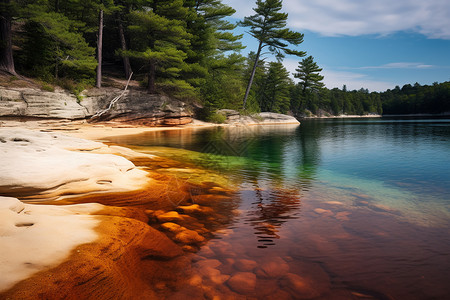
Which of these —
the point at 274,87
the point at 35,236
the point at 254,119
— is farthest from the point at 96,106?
the point at 274,87

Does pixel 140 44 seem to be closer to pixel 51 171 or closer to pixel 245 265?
pixel 51 171

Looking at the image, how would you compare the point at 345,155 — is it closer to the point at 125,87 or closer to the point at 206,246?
the point at 206,246

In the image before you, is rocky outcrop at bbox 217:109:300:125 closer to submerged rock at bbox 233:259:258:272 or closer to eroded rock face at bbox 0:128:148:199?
eroded rock face at bbox 0:128:148:199

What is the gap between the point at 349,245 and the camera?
299 cm

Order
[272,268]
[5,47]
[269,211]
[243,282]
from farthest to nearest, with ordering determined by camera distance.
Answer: [5,47] < [269,211] < [272,268] < [243,282]

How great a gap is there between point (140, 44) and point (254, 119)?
1802 cm

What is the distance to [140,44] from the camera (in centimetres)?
2336

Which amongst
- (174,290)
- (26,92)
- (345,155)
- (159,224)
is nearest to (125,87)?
(26,92)

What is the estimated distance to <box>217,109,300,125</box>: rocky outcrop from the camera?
3028cm

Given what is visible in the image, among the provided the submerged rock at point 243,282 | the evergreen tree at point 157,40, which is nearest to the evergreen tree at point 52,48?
the evergreen tree at point 157,40

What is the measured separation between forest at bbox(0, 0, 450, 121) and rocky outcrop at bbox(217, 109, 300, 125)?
942 millimetres

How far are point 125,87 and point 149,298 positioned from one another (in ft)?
75.5

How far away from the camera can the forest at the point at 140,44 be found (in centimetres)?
1675

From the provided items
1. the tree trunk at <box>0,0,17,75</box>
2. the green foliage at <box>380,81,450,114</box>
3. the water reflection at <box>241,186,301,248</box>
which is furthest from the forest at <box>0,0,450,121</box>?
the green foliage at <box>380,81,450,114</box>
